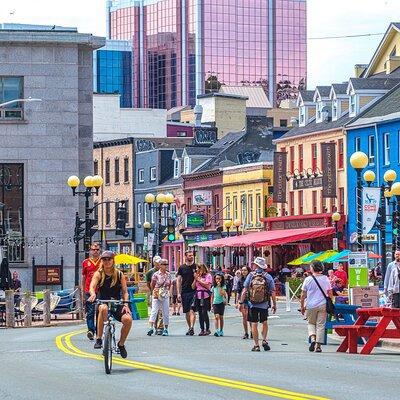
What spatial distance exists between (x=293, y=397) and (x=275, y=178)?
236 ft

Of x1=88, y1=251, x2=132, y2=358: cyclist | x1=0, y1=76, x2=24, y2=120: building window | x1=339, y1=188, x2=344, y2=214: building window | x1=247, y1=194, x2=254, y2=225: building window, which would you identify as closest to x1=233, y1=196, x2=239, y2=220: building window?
x1=247, y1=194, x2=254, y2=225: building window

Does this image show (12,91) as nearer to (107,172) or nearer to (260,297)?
(260,297)

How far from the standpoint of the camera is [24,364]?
79.4 feet

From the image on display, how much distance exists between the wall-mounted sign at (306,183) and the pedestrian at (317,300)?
188ft

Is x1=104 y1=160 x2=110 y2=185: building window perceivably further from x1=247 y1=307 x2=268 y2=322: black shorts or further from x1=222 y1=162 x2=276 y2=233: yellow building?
x1=247 y1=307 x2=268 y2=322: black shorts

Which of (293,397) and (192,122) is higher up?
(192,122)

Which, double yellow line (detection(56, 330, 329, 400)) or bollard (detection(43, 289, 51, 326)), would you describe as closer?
double yellow line (detection(56, 330, 329, 400))

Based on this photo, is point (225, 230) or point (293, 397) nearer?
point (293, 397)

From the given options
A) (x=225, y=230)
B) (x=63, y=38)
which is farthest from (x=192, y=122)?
(x=63, y=38)

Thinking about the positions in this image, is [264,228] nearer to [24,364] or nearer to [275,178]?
[275,178]

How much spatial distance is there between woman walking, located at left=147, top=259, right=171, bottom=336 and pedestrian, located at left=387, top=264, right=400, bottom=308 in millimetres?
4996

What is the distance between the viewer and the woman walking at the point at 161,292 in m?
34.2

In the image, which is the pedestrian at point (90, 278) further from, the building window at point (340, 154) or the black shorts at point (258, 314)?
the building window at point (340, 154)

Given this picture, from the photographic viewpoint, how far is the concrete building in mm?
55375
